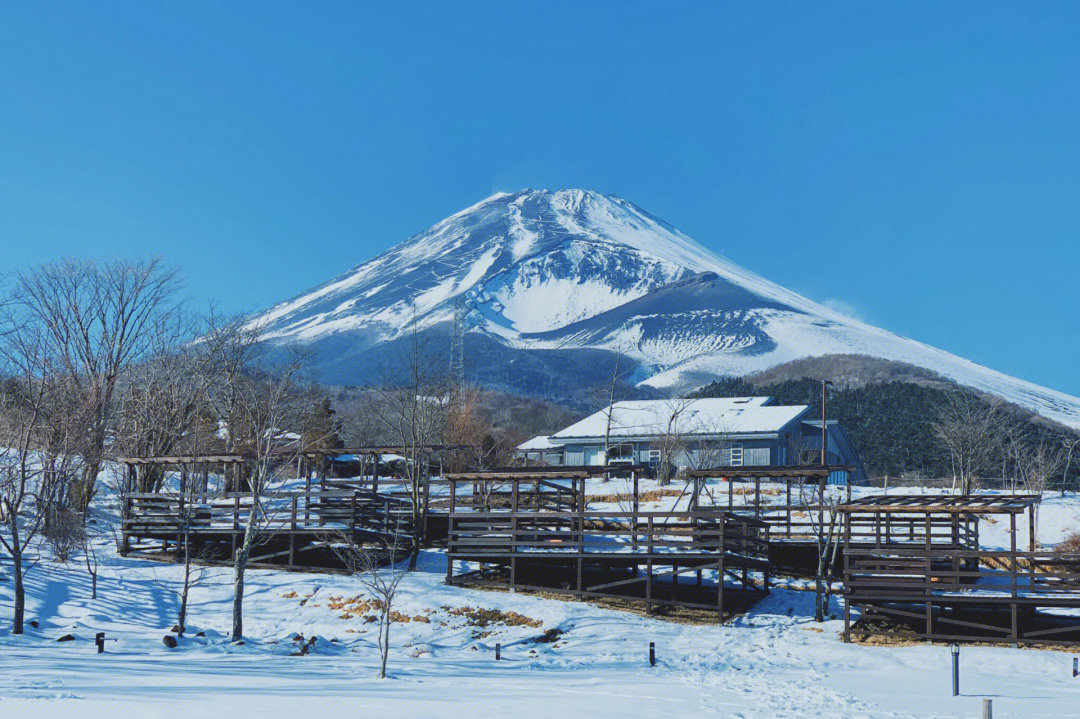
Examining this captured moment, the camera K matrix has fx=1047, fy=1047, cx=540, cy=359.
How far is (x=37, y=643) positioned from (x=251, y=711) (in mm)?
7469

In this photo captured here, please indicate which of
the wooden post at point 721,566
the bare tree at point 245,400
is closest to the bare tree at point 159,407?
the bare tree at point 245,400

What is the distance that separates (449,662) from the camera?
1920 cm

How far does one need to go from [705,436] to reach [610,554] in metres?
31.7

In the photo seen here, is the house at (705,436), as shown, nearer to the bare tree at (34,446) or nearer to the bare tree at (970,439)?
the bare tree at (970,439)

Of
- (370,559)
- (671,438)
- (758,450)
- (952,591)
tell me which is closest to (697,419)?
(758,450)

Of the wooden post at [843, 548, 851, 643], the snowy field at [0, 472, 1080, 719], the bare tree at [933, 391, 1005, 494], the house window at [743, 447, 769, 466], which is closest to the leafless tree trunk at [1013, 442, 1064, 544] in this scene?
the bare tree at [933, 391, 1005, 494]

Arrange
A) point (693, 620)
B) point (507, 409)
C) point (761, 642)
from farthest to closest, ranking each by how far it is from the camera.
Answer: point (507, 409) → point (693, 620) → point (761, 642)

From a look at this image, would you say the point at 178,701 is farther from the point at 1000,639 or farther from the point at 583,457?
the point at 583,457

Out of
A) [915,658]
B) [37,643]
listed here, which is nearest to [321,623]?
[37,643]

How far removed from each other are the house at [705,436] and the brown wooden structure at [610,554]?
963 inches

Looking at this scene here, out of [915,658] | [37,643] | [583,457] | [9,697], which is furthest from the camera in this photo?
[583,457]

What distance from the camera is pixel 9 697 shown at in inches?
512

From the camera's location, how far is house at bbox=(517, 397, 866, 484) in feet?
185

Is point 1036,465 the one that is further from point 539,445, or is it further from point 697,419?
point 539,445
